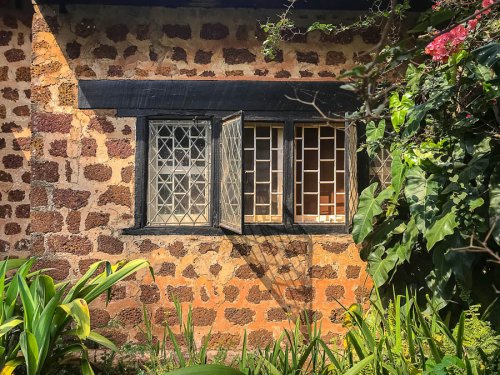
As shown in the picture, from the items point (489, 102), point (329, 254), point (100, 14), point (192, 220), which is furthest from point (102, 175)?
point (489, 102)

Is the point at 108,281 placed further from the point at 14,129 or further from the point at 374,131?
the point at 14,129

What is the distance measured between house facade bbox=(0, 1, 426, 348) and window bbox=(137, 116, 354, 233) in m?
0.02

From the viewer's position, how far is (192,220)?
19.6 feet

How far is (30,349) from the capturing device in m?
3.76

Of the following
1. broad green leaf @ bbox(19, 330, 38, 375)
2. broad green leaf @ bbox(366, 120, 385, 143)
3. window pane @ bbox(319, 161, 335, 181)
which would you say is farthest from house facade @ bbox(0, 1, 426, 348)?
broad green leaf @ bbox(19, 330, 38, 375)

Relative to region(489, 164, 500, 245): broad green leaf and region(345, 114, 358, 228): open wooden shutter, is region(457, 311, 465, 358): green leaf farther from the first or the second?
region(345, 114, 358, 228): open wooden shutter

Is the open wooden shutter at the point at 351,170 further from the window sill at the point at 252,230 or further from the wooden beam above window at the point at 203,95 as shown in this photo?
the wooden beam above window at the point at 203,95

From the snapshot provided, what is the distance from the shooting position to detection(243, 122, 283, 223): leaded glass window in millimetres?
6008

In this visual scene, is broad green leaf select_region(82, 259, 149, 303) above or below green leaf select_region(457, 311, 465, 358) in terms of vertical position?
above

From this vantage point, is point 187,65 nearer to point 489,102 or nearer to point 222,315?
point 222,315

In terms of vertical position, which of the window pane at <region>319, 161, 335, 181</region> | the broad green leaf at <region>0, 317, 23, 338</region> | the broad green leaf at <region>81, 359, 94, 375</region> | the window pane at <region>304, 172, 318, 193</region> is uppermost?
the window pane at <region>319, 161, 335, 181</region>

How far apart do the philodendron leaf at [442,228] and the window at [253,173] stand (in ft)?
5.10

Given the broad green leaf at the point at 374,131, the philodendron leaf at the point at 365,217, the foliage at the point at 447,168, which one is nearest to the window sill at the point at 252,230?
the philodendron leaf at the point at 365,217

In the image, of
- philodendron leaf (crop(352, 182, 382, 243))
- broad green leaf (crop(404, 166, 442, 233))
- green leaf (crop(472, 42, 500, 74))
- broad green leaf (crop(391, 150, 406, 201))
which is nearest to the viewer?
green leaf (crop(472, 42, 500, 74))
